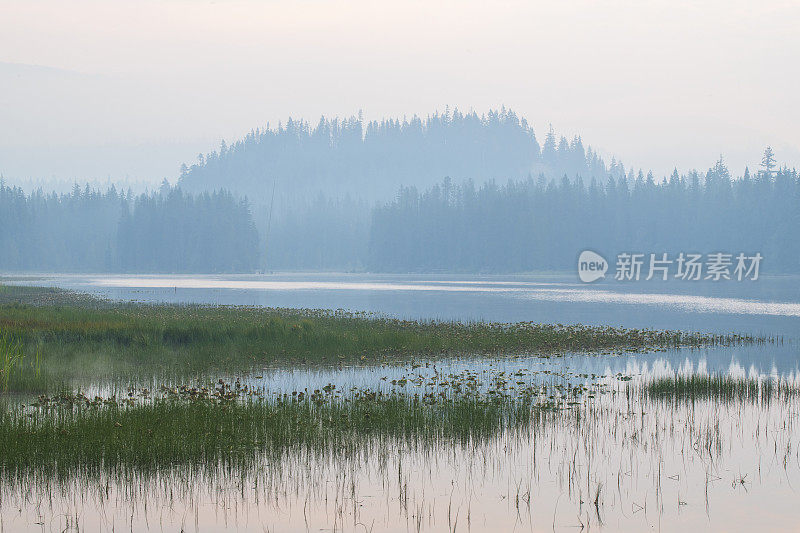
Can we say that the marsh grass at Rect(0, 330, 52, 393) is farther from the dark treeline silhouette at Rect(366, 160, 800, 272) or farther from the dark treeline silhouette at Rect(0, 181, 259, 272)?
the dark treeline silhouette at Rect(0, 181, 259, 272)

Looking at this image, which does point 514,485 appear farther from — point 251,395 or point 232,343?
point 232,343

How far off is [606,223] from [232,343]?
135709 millimetres

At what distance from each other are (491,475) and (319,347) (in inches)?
613

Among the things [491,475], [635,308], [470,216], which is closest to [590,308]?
[635,308]

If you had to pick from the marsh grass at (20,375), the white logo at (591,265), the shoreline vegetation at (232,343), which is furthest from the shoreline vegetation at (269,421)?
the white logo at (591,265)

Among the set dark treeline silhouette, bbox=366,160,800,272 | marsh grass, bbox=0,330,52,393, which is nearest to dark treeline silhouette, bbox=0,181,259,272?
dark treeline silhouette, bbox=366,160,800,272

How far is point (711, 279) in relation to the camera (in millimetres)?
120188

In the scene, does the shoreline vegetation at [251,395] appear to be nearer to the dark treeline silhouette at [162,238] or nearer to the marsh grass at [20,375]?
the marsh grass at [20,375]

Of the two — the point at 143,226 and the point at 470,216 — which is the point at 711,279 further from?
the point at 143,226

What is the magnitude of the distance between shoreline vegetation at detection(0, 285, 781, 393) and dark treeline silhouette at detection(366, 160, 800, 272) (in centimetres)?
11040

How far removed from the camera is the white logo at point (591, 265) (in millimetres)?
144250

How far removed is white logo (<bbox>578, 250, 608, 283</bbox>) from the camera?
473ft

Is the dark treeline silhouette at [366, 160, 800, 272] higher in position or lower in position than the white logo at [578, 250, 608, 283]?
higher

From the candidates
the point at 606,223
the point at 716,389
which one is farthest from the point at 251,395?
the point at 606,223
